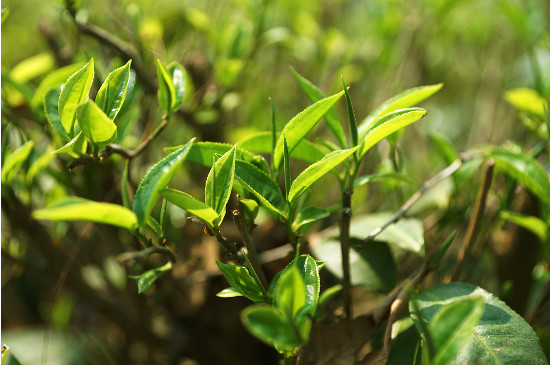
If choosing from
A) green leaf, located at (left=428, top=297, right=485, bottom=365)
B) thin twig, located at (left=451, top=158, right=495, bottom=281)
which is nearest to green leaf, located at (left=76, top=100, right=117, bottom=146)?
green leaf, located at (left=428, top=297, right=485, bottom=365)

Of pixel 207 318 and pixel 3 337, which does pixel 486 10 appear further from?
pixel 3 337

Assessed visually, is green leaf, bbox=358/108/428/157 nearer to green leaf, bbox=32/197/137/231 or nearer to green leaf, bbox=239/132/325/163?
green leaf, bbox=239/132/325/163

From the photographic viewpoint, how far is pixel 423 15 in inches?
55.8

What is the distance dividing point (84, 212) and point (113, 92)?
18cm

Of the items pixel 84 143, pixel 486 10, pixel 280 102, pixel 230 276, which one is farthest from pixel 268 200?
pixel 486 10

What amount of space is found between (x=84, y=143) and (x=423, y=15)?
1.15 metres

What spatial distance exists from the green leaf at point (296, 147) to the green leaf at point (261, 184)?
0.22 feet

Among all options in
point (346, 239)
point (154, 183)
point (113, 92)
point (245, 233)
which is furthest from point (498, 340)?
point (113, 92)

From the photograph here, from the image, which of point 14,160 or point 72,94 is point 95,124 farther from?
point 14,160

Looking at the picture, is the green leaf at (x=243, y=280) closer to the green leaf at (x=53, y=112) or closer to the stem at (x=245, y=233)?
the stem at (x=245, y=233)

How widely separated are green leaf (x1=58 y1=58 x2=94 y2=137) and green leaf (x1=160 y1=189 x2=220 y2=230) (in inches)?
6.6

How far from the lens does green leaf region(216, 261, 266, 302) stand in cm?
52

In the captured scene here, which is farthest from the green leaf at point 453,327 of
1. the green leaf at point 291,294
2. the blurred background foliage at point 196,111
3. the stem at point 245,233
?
the blurred background foliage at point 196,111

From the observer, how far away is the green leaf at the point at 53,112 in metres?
0.57
